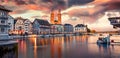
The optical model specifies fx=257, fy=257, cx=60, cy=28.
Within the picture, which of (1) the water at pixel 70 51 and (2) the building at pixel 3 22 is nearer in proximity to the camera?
(2) the building at pixel 3 22

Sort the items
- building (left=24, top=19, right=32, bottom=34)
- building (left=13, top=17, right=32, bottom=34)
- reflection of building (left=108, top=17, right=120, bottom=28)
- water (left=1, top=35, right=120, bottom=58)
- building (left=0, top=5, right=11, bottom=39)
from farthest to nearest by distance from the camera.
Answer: building (left=24, top=19, right=32, bottom=34) → building (left=13, top=17, right=32, bottom=34) → reflection of building (left=108, top=17, right=120, bottom=28) → water (left=1, top=35, right=120, bottom=58) → building (left=0, top=5, right=11, bottom=39)

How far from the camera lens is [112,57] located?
1515 inches

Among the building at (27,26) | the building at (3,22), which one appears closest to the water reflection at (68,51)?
the building at (3,22)

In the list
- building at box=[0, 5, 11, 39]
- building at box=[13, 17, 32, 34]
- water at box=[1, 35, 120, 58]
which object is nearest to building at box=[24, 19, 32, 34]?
building at box=[13, 17, 32, 34]

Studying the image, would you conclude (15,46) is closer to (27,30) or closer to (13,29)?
(13,29)

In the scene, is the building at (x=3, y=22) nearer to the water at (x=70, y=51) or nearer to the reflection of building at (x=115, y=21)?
the water at (x=70, y=51)

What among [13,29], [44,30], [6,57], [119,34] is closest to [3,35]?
[6,57]

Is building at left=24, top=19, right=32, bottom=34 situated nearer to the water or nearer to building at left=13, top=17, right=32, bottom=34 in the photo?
building at left=13, top=17, right=32, bottom=34

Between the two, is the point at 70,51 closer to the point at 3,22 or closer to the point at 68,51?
the point at 68,51

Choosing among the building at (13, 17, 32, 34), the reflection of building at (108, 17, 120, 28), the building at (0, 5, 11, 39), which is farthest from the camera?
the building at (13, 17, 32, 34)

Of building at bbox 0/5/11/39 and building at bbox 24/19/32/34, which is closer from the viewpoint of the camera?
building at bbox 0/5/11/39

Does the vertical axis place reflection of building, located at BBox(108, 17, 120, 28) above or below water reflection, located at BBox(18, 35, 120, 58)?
above

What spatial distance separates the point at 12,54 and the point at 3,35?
6.29 meters

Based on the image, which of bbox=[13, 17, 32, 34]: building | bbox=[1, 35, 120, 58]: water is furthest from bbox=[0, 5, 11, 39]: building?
bbox=[13, 17, 32, 34]: building
